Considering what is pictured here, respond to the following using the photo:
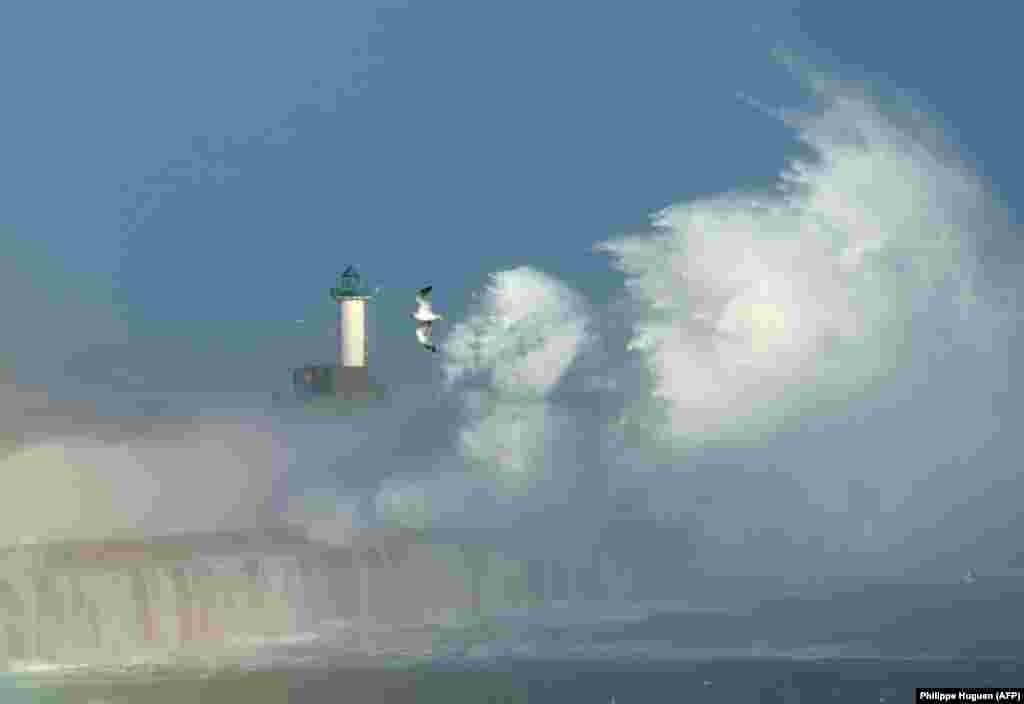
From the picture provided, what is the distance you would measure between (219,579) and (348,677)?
12504 millimetres

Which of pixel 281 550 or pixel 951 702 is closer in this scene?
pixel 951 702

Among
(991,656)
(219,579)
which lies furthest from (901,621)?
(219,579)

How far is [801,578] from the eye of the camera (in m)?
110

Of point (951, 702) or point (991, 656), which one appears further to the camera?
point (991, 656)

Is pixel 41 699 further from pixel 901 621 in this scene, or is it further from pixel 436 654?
pixel 901 621

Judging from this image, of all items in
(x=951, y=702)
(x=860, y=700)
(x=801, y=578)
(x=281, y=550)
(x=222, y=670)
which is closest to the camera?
(x=951, y=702)

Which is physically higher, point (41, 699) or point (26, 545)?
point (26, 545)

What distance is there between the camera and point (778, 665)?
273 feet

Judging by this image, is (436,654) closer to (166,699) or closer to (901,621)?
(166,699)

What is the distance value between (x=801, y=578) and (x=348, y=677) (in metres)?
33.6

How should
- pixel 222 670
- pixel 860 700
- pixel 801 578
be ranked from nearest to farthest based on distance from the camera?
pixel 860 700 → pixel 222 670 → pixel 801 578

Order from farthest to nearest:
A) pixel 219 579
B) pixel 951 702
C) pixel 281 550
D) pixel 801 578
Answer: pixel 801 578 → pixel 281 550 → pixel 219 579 → pixel 951 702

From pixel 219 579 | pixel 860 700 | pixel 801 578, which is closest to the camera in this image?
pixel 860 700

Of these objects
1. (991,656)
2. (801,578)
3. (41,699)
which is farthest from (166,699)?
(801,578)
